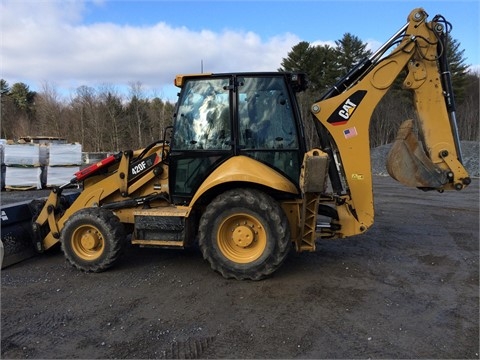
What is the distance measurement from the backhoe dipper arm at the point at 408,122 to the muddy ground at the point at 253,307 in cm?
95

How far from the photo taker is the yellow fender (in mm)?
4680

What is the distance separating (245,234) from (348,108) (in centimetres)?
197

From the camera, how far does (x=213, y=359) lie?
3.20m

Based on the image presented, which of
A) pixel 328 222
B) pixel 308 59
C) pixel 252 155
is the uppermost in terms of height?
pixel 308 59

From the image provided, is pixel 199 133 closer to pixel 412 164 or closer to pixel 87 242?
pixel 87 242

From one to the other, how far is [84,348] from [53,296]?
1369mm

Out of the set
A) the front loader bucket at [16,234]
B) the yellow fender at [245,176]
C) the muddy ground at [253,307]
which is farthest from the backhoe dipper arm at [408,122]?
the front loader bucket at [16,234]

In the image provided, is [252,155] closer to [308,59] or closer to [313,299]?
[313,299]

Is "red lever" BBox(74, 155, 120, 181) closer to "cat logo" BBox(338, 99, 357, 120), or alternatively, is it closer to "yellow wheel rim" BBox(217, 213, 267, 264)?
"yellow wheel rim" BBox(217, 213, 267, 264)

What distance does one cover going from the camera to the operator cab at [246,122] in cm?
504

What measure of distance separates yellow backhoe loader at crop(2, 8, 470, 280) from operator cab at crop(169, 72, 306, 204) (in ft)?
0.04

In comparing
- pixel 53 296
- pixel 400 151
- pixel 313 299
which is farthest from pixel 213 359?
pixel 400 151

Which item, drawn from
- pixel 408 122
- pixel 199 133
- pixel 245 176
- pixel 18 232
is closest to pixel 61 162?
pixel 18 232

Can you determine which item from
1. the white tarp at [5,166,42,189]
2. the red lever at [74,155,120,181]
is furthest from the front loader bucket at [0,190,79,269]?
the white tarp at [5,166,42,189]
